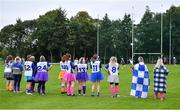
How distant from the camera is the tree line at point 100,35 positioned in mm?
92250

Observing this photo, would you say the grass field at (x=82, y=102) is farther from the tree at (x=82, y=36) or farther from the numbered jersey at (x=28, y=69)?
the tree at (x=82, y=36)

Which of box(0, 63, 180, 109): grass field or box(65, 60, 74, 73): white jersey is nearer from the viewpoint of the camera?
box(0, 63, 180, 109): grass field

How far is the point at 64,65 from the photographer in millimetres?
23500

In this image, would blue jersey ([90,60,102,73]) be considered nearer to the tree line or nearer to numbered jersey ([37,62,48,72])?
numbered jersey ([37,62,48,72])

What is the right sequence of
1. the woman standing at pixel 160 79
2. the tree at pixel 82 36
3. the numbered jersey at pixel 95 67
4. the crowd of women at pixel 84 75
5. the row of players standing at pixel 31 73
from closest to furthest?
the woman standing at pixel 160 79, the crowd of women at pixel 84 75, the numbered jersey at pixel 95 67, the row of players standing at pixel 31 73, the tree at pixel 82 36

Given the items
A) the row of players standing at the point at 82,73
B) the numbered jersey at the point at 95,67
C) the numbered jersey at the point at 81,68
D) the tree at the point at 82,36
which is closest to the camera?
the row of players standing at the point at 82,73

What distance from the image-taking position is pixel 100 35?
3841 inches

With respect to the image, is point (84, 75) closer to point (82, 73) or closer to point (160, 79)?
point (82, 73)

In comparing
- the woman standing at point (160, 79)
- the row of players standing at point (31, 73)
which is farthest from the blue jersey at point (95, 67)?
the woman standing at point (160, 79)

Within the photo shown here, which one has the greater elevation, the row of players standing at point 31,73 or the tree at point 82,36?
the tree at point 82,36

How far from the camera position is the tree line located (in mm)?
92250

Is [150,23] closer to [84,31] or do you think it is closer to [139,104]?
[84,31]

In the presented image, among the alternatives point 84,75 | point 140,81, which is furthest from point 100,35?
point 140,81

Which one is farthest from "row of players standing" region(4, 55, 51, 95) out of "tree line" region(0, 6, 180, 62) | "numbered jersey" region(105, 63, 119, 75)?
"tree line" region(0, 6, 180, 62)
